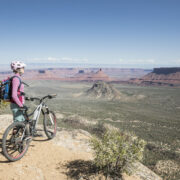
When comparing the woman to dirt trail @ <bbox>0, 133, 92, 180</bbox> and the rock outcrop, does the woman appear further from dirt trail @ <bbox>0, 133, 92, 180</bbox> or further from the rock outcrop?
the rock outcrop

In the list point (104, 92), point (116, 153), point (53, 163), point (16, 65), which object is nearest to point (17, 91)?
point (16, 65)

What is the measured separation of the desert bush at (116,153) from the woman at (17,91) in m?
2.82

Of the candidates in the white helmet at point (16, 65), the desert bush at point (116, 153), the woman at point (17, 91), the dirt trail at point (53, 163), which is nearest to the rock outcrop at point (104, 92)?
the dirt trail at point (53, 163)

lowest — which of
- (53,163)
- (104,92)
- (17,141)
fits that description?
(104,92)

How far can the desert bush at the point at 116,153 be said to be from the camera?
531cm

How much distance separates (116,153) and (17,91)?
3866 mm

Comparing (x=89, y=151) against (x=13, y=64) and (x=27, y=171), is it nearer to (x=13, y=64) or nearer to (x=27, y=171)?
(x=27, y=171)

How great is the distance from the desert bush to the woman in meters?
2.82

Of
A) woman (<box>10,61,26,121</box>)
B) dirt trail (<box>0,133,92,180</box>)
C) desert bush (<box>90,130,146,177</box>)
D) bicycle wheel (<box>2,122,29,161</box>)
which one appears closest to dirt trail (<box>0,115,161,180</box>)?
dirt trail (<box>0,133,92,180</box>)

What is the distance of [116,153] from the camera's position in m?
5.34

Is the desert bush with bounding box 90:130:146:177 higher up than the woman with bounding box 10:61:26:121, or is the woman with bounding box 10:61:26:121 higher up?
the woman with bounding box 10:61:26:121

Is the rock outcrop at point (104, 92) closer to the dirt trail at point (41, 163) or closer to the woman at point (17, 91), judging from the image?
the dirt trail at point (41, 163)

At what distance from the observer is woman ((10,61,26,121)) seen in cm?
482

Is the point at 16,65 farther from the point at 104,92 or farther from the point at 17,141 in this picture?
the point at 104,92
